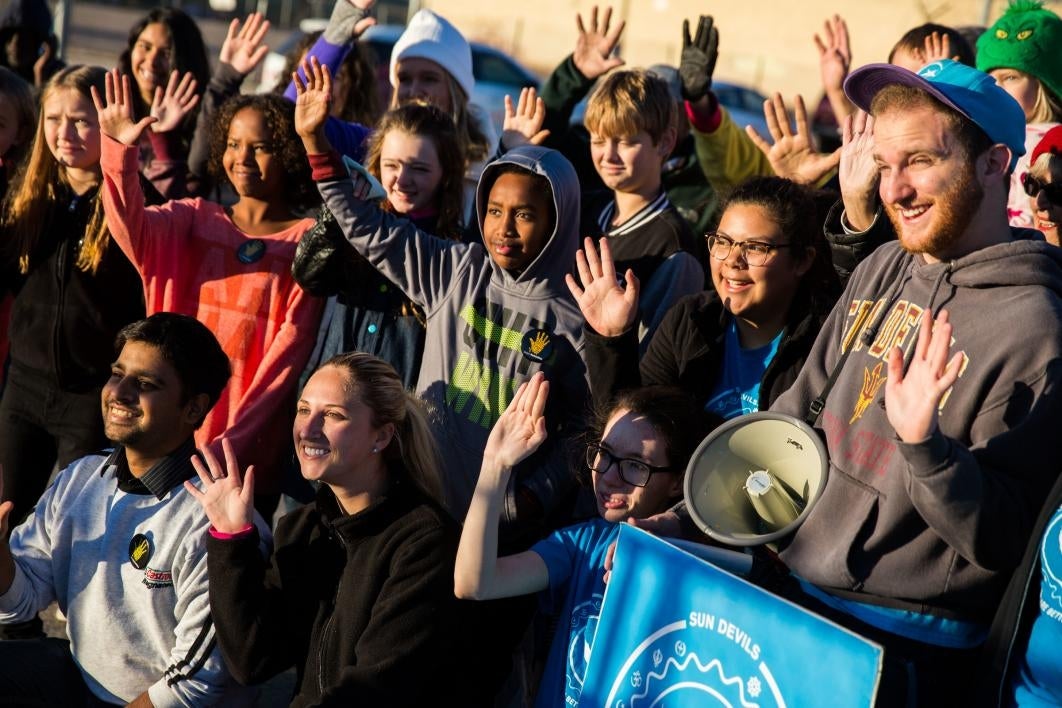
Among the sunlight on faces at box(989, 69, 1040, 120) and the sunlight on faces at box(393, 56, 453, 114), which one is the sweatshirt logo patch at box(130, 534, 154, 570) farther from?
the sunlight on faces at box(989, 69, 1040, 120)

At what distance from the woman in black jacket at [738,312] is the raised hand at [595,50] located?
1653mm

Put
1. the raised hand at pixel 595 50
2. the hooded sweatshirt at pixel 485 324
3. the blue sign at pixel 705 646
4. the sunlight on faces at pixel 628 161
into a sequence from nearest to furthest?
1. the blue sign at pixel 705 646
2. the hooded sweatshirt at pixel 485 324
3. the sunlight on faces at pixel 628 161
4. the raised hand at pixel 595 50

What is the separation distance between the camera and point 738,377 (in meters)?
3.72

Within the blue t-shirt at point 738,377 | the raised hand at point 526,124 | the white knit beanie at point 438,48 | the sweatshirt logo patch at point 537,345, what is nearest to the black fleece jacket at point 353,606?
the sweatshirt logo patch at point 537,345

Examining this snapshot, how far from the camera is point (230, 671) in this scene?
3.50 meters

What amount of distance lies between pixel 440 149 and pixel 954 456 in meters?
2.66

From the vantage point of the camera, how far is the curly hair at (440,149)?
4590 millimetres

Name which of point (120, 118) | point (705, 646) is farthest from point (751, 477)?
point (120, 118)

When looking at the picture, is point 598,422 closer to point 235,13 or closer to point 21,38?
point 21,38

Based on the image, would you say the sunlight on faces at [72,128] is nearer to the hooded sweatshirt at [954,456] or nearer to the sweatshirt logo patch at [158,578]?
the sweatshirt logo patch at [158,578]

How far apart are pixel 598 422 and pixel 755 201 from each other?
78cm

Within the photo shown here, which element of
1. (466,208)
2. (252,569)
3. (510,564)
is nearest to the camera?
(510,564)

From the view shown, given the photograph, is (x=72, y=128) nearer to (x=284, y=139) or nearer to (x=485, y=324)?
(x=284, y=139)

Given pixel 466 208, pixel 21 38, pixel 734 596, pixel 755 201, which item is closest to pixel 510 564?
pixel 734 596
